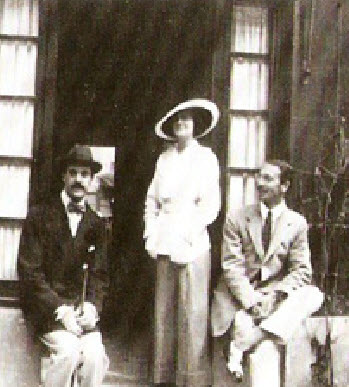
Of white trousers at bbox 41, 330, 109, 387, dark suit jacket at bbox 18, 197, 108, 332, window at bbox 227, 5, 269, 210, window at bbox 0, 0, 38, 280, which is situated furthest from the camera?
window at bbox 227, 5, 269, 210

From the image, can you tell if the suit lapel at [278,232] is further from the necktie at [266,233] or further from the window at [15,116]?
the window at [15,116]

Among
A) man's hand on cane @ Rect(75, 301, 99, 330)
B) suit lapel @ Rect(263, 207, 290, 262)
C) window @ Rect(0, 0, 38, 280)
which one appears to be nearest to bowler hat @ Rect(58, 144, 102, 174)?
window @ Rect(0, 0, 38, 280)

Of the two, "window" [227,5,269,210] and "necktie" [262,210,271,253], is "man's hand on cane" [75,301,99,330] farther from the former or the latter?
"window" [227,5,269,210]

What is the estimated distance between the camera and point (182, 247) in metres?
4.62

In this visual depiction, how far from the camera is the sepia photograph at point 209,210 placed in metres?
4.37

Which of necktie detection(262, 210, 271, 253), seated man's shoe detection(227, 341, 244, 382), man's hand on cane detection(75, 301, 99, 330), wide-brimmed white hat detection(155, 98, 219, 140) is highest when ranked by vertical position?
wide-brimmed white hat detection(155, 98, 219, 140)

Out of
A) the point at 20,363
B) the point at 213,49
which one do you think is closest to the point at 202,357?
the point at 20,363

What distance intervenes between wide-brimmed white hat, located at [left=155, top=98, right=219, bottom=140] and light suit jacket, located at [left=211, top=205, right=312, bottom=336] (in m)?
0.58

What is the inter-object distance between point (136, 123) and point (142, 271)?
1080 millimetres

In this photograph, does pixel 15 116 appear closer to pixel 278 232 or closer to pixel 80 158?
pixel 80 158

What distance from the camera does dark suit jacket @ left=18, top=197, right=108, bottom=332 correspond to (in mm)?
4281

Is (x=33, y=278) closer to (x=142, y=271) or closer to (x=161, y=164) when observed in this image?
(x=161, y=164)

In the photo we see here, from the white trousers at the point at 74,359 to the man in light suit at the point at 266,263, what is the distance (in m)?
0.77

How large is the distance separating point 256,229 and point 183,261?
462 mm
